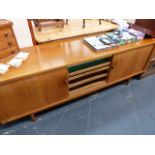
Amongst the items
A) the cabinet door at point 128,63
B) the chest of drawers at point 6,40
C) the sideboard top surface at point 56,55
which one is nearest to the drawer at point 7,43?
the chest of drawers at point 6,40

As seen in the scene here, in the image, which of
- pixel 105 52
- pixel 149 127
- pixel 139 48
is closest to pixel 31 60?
pixel 105 52

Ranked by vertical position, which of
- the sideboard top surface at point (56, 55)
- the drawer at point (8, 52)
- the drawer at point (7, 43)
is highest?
the drawer at point (7, 43)

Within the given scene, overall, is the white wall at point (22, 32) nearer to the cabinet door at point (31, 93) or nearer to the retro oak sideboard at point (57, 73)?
the retro oak sideboard at point (57, 73)

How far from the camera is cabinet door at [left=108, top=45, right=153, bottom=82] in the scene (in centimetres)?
141

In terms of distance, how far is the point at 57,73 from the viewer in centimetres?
112

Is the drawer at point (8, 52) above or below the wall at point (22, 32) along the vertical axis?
below

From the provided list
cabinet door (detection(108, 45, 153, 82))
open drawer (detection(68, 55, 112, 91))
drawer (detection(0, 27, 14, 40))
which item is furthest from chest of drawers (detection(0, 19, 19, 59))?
cabinet door (detection(108, 45, 153, 82))

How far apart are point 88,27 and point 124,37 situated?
1.62 ft

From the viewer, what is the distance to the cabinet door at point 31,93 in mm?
1021

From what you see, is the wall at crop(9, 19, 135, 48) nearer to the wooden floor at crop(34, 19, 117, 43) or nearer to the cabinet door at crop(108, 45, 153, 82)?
the wooden floor at crop(34, 19, 117, 43)

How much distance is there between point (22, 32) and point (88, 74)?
77 centimetres

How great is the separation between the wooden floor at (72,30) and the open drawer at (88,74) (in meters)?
0.39

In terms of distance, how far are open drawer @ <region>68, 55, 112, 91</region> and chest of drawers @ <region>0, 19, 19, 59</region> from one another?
56 cm

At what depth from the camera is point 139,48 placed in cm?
144
